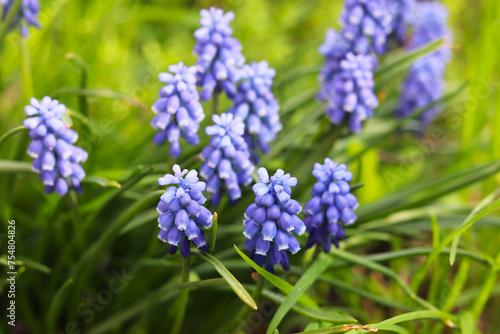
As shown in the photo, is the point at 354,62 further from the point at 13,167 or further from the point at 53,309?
the point at 53,309

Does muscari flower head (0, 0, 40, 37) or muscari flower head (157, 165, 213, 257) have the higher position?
muscari flower head (0, 0, 40, 37)

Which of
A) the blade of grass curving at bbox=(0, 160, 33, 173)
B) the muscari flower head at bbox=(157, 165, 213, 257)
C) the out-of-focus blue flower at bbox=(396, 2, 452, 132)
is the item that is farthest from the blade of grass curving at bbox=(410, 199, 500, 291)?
the blade of grass curving at bbox=(0, 160, 33, 173)

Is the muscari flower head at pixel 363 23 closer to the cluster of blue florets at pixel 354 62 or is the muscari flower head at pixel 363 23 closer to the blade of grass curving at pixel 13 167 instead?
the cluster of blue florets at pixel 354 62

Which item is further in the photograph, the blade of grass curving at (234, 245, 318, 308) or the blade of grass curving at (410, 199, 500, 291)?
the blade of grass curving at (410, 199, 500, 291)

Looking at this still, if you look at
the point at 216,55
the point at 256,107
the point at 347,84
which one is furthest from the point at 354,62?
the point at 216,55

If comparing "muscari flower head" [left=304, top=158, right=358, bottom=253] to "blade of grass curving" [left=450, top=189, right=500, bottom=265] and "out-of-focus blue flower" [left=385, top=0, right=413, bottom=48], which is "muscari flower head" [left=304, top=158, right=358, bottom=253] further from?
"out-of-focus blue flower" [left=385, top=0, right=413, bottom=48]

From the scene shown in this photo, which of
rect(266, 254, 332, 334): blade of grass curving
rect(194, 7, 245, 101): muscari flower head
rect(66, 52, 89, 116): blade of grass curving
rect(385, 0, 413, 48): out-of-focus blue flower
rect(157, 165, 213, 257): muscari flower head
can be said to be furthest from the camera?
rect(385, 0, 413, 48): out-of-focus blue flower

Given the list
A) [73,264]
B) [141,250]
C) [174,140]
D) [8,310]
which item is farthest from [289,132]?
[8,310]
